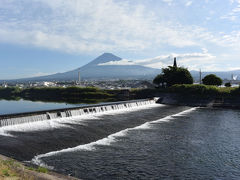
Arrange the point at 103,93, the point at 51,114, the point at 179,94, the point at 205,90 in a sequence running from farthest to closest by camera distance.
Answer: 1. the point at 103,93
2. the point at 179,94
3. the point at 205,90
4. the point at 51,114

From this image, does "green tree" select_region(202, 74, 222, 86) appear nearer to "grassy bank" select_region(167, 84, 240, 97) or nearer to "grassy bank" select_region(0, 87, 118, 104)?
"grassy bank" select_region(167, 84, 240, 97)

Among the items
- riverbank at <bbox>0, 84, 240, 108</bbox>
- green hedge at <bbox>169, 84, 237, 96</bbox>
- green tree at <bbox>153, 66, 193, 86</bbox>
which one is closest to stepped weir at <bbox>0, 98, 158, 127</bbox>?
riverbank at <bbox>0, 84, 240, 108</bbox>

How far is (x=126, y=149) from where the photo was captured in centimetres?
1859

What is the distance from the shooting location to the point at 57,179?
11164 millimetres

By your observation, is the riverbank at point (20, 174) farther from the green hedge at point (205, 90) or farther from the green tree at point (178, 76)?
the green tree at point (178, 76)

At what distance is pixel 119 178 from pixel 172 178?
10.3 feet

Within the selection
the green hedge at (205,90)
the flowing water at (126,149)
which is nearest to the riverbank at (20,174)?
the flowing water at (126,149)

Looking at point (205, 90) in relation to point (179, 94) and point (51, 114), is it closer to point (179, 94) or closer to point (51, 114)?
point (179, 94)

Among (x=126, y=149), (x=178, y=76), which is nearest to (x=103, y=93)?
(x=178, y=76)

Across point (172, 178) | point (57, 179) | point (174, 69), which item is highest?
point (174, 69)

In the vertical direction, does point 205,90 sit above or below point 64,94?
above

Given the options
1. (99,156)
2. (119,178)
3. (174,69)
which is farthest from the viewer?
(174,69)

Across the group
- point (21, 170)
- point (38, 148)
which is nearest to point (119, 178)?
point (21, 170)

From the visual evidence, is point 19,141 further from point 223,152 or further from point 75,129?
point 223,152
